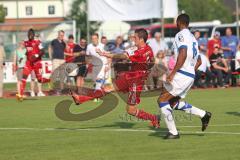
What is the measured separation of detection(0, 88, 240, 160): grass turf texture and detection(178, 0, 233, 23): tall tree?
62230 mm

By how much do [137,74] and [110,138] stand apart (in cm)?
185

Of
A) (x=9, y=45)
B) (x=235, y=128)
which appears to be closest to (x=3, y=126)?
(x=235, y=128)

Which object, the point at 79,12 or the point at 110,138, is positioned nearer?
the point at 110,138

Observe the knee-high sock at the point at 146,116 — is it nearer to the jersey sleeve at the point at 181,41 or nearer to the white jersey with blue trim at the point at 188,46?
the white jersey with blue trim at the point at 188,46

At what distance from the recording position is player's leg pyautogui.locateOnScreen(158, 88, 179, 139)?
13.0 meters

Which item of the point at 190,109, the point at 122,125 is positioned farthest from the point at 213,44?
the point at 190,109

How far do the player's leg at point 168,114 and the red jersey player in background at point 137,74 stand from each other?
1.43 m

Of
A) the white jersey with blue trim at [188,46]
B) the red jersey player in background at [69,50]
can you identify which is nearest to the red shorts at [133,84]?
the white jersey with blue trim at [188,46]

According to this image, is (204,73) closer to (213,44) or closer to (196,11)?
(213,44)

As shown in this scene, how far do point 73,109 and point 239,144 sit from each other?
27.0 ft

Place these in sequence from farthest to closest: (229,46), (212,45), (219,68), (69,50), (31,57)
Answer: (229,46), (212,45), (219,68), (69,50), (31,57)

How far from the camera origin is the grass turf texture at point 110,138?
11344mm

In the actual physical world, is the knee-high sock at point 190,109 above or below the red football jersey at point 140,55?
below

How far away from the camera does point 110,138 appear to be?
1334 centimetres
